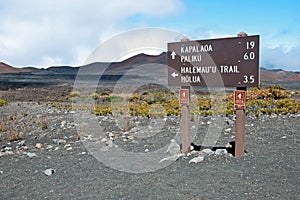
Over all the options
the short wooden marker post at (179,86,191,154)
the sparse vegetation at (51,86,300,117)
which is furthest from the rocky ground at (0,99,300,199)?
the sparse vegetation at (51,86,300,117)

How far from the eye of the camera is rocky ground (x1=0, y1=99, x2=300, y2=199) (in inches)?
185

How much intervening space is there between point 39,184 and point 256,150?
3.72m

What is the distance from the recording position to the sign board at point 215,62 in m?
5.94

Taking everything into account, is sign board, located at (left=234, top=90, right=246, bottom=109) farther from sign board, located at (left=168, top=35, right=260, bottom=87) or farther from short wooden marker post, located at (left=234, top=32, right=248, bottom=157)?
sign board, located at (left=168, top=35, right=260, bottom=87)

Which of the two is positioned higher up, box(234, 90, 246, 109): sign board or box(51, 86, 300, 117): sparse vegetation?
box(234, 90, 246, 109): sign board

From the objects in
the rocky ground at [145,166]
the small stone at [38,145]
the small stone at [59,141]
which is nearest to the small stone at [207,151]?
the rocky ground at [145,166]

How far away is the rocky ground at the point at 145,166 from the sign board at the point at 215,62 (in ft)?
4.29

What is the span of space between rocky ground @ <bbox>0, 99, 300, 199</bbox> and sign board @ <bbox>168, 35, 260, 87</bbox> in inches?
51.5

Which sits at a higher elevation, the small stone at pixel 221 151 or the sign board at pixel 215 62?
the sign board at pixel 215 62

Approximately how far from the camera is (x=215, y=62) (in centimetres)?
634

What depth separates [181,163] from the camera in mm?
5930

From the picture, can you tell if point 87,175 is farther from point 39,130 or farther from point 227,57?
point 39,130

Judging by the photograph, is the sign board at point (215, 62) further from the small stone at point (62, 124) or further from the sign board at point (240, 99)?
the small stone at point (62, 124)

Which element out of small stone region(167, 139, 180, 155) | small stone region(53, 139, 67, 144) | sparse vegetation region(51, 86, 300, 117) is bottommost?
small stone region(53, 139, 67, 144)
